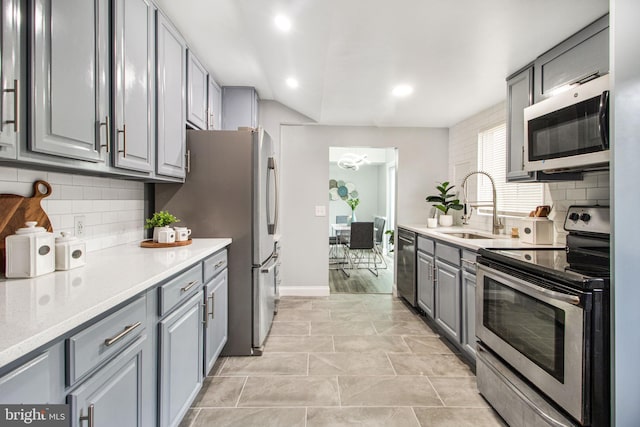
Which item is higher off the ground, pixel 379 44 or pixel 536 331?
pixel 379 44

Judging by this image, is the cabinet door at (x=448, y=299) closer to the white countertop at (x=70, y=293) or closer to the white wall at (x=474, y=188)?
the white wall at (x=474, y=188)

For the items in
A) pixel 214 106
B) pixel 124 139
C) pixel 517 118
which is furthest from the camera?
pixel 214 106

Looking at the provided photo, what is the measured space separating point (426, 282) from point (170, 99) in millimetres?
2689

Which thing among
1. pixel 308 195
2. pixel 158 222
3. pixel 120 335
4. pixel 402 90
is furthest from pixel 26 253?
pixel 308 195

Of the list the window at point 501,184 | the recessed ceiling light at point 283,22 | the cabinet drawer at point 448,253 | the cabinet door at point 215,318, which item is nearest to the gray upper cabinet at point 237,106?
the recessed ceiling light at point 283,22

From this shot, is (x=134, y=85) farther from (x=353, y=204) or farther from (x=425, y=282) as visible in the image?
(x=353, y=204)

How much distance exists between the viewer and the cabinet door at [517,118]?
226cm

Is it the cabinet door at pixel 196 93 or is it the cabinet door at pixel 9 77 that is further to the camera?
the cabinet door at pixel 196 93

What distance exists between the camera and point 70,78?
1249 millimetres

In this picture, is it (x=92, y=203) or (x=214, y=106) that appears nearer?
(x=92, y=203)

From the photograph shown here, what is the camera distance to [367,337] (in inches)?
111

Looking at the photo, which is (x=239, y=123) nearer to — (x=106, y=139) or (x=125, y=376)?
(x=106, y=139)

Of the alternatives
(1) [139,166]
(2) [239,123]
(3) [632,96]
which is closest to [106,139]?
(1) [139,166]

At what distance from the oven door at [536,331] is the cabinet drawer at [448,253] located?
0.47 meters
